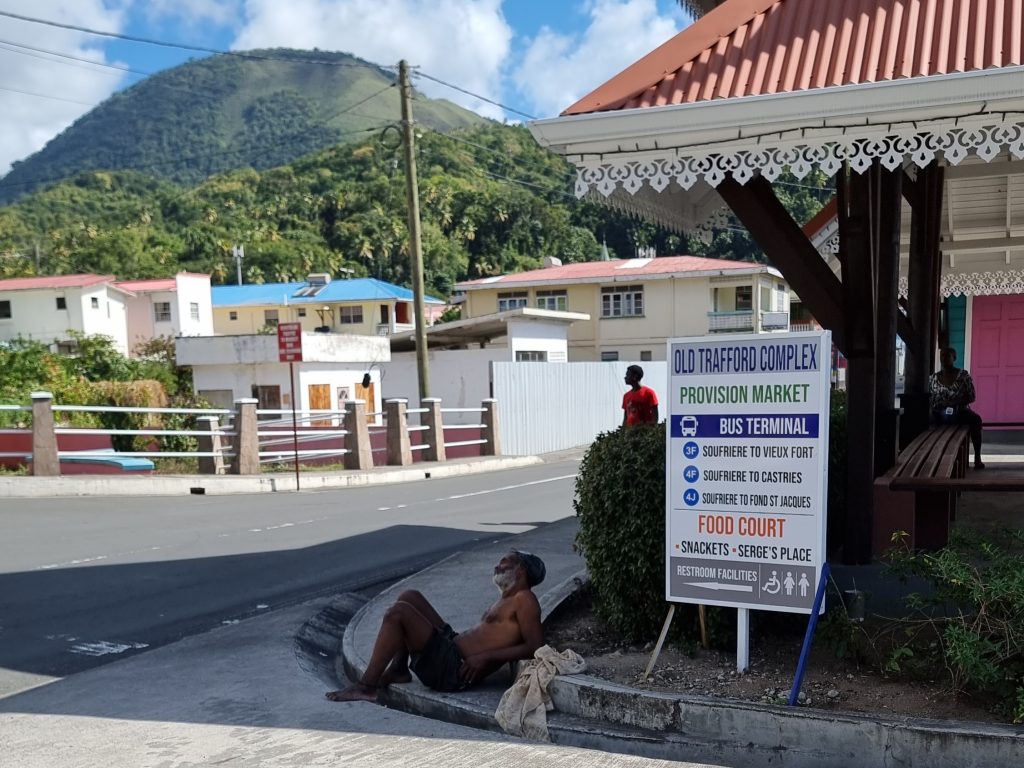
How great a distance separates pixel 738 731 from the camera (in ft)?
14.9

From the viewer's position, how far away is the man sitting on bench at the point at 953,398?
399 inches

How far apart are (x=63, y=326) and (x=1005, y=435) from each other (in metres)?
49.5

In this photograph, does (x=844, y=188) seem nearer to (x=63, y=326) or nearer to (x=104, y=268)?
(x=63, y=326)

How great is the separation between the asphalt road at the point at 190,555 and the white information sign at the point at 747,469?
4202 millimetres

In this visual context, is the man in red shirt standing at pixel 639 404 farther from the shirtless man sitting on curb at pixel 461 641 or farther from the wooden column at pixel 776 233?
Answer: the shirtless man sitting on curb at pixel 461 641

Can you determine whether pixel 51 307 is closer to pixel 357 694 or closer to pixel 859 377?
pixel 357 694

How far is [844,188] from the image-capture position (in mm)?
6199

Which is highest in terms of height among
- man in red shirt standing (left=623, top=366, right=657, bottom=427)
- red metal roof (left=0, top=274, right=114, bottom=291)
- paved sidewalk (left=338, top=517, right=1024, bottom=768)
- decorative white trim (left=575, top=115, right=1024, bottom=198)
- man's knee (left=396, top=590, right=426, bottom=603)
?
red metal roof (left=0, top=274, right=114, bottom=291)

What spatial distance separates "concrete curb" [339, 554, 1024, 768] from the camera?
13.6 feet

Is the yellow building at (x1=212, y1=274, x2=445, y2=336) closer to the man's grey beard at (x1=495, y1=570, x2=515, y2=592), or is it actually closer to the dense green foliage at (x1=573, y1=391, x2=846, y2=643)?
the dense green foliage at (x1=573, y1=391, x2=846, y2=643)

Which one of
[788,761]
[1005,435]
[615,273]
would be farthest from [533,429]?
[788,761]

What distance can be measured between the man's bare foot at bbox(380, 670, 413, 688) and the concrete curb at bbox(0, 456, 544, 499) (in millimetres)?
10780

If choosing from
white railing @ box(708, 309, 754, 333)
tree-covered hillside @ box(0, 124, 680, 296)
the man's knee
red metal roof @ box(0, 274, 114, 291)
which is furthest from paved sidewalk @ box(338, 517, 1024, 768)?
tree-covered hillside @ box(0, 124, 680, 296)

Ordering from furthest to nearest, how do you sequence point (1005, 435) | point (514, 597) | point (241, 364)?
point (241, 364) < point (1005, 435) < point (514, 597)
